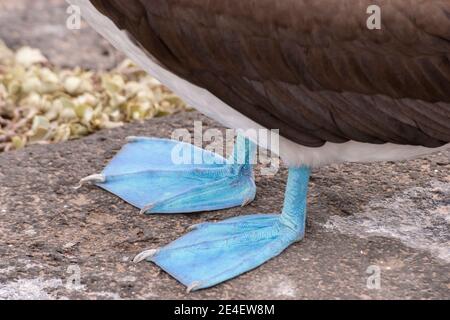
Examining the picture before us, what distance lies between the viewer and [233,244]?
3.40m

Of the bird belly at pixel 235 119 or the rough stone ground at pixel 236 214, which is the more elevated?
the bird belly at pixel 235 119

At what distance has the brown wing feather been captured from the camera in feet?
9.07

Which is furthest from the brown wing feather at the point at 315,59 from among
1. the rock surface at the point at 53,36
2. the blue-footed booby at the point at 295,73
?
the rock surface at the point at 53,36

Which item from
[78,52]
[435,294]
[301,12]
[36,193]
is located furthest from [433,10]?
[78,52]

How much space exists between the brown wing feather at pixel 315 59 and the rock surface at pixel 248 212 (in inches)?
19.2

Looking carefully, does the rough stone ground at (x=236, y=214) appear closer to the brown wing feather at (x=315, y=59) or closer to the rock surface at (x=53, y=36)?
the brown wing feather at (x=315, y=59)

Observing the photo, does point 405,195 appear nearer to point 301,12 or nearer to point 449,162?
point 449,162

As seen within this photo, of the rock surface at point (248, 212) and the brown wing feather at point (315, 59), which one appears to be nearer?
the brown wing feather at point (315, 59)

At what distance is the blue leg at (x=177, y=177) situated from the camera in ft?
12.0

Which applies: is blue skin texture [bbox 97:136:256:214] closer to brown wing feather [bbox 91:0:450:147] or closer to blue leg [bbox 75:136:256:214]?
blue leg [bbox 75:136:256:214]

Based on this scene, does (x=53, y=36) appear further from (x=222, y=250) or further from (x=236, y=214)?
(x=222, y=250)

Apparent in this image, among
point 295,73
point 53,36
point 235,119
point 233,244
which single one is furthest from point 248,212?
point 53,36

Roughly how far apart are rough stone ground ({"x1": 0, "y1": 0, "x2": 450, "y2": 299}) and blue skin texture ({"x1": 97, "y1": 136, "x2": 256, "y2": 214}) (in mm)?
45
